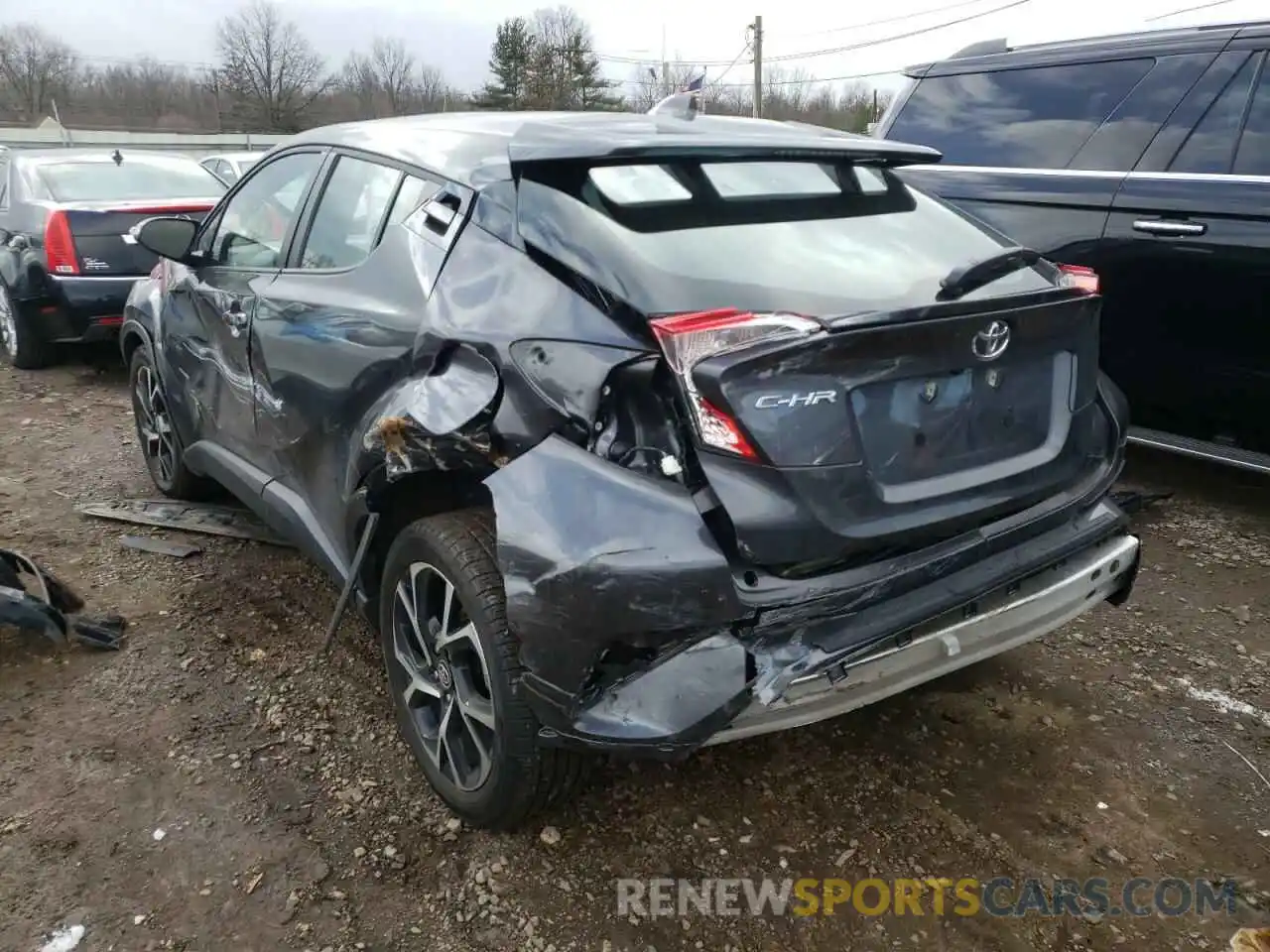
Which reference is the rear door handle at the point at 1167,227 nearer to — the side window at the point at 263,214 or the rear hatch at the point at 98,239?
the side window at the point at 263,214

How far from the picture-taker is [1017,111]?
15.4ft

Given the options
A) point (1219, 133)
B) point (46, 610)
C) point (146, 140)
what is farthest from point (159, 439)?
point (146, 140)

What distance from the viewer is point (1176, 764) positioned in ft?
8.91

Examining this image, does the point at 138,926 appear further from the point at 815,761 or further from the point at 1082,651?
the point at 1082,651

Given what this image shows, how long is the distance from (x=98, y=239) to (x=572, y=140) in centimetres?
561

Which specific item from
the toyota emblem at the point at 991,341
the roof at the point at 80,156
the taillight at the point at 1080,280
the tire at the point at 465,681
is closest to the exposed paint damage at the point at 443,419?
the tire at the point at 465,681

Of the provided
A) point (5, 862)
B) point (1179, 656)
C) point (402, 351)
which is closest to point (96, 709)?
point (5, 862)

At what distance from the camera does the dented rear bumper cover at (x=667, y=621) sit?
1860mm

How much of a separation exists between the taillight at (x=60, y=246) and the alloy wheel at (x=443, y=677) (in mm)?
5380

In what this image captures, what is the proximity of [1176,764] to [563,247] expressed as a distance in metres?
2.20

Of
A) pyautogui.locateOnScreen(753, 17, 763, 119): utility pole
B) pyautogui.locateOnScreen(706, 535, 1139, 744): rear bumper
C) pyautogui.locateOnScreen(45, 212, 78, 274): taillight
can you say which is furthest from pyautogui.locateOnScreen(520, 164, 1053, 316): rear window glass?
Answer: pyautogui.locateOnScreen(753, 17, 763, 119): utility pole

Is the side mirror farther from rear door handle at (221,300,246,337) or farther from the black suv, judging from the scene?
the black suv

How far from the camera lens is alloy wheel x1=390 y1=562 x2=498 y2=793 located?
2352mm

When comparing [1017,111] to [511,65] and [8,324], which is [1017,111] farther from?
[511,65]
